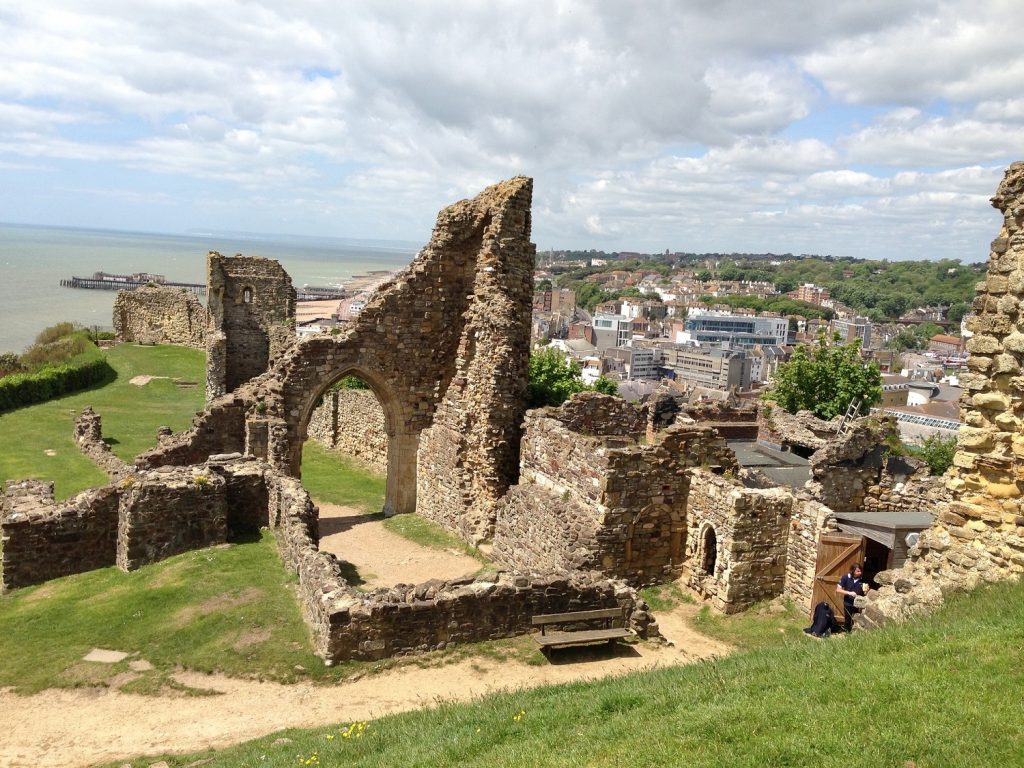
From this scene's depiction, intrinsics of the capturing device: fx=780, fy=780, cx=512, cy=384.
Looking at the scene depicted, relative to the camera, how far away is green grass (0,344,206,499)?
25255 mm

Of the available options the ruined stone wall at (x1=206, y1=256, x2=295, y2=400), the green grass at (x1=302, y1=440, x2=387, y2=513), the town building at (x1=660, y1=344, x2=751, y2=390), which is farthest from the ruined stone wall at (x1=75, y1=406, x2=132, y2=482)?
the town building at (x1=660, y1=344, x2=751, y2=390)

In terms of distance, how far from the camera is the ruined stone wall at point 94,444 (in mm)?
24734

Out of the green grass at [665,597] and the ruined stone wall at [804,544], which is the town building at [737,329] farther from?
the ruined stone wall at [804,544]

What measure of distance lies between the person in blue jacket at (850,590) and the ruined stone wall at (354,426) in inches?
611

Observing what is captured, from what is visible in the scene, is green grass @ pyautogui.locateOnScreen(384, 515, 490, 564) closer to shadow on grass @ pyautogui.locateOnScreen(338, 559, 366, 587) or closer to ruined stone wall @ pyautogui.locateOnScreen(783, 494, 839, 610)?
shadow on grass @ pyautogui.locateOnScreen(338, 559, 366, 587)

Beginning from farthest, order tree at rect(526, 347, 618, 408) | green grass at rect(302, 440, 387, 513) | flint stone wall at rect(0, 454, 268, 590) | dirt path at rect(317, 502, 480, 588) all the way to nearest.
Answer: green grass at rect(302, 440, 387, 513)
tree at rect(526, 347, 618, 408)
dirt path at rect(317, 502, 480, 588)
flint stone wall at rect(0, 454, 268, 590)

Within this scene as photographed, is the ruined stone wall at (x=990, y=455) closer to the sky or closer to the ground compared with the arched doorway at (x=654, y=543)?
Result: closer to the sky

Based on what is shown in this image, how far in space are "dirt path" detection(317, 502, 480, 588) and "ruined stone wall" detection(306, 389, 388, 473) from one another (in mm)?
5526

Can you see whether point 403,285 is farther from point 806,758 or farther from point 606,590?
point 806,758

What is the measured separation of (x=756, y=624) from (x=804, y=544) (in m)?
1.76

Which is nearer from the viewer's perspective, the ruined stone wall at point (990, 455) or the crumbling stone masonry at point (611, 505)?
the ruined stone wall at point (990, 455)

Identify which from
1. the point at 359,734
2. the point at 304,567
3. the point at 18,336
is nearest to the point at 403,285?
the point at 304,567

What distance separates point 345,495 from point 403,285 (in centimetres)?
717

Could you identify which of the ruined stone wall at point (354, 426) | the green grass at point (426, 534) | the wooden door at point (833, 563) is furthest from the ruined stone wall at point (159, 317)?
the wooden door at point (833, 563)
